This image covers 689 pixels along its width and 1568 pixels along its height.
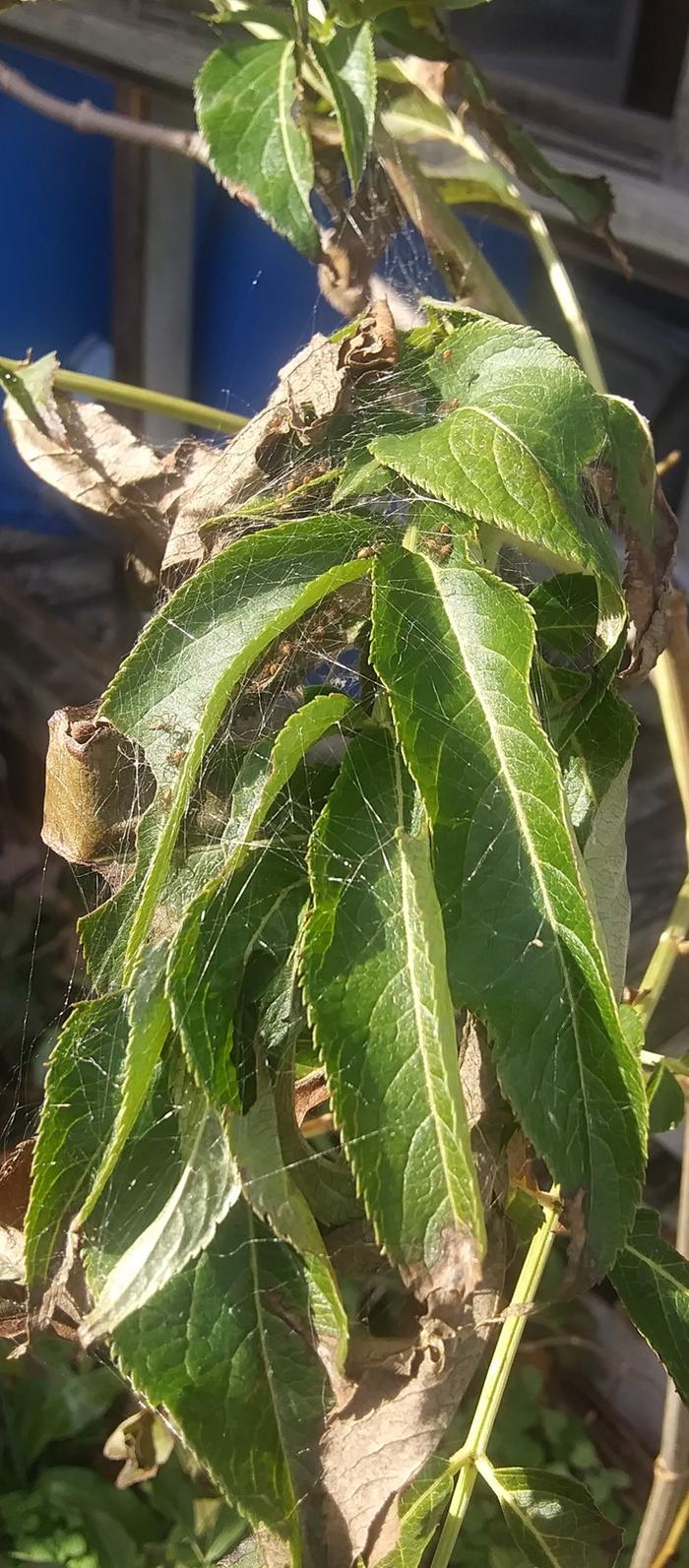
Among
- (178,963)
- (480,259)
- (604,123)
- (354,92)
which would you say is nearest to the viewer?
(178,963)

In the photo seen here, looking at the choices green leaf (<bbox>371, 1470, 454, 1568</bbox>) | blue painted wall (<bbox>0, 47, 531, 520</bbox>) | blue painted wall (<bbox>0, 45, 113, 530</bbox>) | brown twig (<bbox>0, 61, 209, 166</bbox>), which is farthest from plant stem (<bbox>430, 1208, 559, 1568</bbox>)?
blue painted wall (<bbox>0, 45, 113, 530</bbox>)

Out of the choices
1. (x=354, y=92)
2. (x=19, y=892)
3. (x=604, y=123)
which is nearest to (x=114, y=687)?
(x=354, y=92)

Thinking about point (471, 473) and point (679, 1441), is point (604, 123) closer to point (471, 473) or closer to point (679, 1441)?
point (471, 473)

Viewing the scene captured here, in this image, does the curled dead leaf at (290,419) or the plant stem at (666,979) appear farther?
the plant stem at (666,979)

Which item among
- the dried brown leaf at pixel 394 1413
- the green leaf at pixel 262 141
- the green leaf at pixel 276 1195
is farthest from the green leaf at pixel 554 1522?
the green leaf at pixel 262 141

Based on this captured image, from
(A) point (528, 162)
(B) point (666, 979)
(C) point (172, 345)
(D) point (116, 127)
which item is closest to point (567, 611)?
(B) point (666, 979)

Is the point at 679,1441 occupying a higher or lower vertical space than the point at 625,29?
lower

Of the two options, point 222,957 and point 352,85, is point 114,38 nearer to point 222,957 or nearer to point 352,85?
point 352,85

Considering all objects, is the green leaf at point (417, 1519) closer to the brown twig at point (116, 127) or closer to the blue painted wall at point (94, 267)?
the brown twig at point (116, 127)

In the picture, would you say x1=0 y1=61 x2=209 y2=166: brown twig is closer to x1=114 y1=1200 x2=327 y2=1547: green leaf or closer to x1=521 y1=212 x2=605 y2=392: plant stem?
x1=521 y1=212 x2=605 y2=392: plant stem
